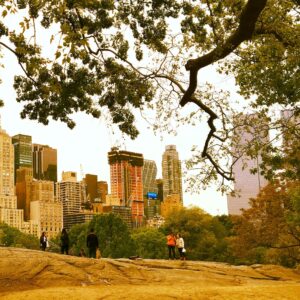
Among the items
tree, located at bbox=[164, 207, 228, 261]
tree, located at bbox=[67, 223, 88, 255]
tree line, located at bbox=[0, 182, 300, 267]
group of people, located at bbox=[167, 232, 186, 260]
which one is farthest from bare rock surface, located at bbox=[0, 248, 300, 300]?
tree, located at bbox=[67, 223, 88, 255]

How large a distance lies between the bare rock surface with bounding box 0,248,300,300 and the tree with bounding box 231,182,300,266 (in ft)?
37.0

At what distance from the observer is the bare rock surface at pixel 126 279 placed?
15.9 m

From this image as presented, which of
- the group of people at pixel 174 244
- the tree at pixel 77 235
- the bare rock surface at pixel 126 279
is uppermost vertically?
the tree at pixel 77 235

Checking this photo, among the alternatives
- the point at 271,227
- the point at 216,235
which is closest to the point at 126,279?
the point at 271,227

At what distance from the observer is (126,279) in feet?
68.4

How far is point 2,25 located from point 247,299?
34.6 feet

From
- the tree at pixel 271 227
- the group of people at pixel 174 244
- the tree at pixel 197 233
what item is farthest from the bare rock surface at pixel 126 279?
the tree at pixel 197 233

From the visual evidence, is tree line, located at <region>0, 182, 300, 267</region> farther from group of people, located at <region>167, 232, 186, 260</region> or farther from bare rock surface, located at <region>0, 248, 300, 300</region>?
bare rock surface, located at <region>0, 248, 300, 300</region>

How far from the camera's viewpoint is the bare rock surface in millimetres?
15914

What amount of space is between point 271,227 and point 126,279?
2202 centimetres

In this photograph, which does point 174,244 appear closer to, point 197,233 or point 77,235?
point 197,233

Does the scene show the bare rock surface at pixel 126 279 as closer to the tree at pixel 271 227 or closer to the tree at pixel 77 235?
the tree at pixel 271 227

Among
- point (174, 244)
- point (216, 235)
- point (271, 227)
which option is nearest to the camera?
point (174, 244)

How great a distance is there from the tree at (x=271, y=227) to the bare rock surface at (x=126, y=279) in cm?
1127
